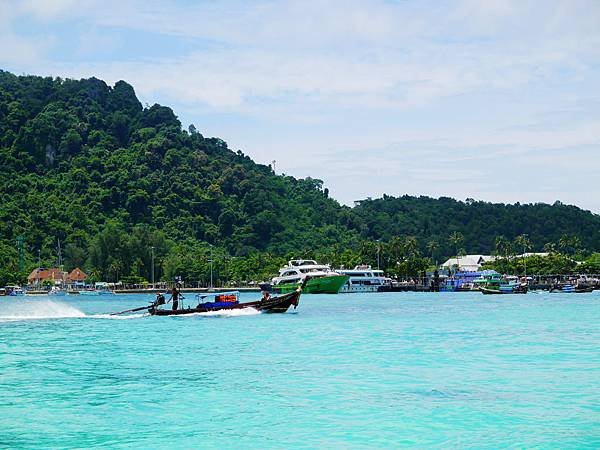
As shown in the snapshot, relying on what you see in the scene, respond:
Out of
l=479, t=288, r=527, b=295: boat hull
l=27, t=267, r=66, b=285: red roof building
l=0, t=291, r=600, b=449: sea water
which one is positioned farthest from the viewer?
l=27, t=267, r=66, b=285: red roof building

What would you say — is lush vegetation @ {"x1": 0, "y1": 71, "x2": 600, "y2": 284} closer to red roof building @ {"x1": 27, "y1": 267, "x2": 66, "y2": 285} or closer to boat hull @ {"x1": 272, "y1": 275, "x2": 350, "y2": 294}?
red roof building @ {"x1": 27, "y1": 267, "x2": 66, "y2": 285}

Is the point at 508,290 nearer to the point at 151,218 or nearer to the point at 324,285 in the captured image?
the point at 324,285

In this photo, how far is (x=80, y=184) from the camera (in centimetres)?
17800

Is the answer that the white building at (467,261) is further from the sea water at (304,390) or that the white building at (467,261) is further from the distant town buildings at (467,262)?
the sea water at (304,390)

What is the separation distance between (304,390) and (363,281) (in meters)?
115

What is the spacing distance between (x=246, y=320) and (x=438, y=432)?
36.7 metres

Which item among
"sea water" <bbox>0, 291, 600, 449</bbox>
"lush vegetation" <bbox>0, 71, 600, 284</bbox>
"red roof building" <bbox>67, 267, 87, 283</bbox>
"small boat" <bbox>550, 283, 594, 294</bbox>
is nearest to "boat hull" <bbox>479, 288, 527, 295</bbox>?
"small boat" <bbox>550, 283, 594, 294</bbox>

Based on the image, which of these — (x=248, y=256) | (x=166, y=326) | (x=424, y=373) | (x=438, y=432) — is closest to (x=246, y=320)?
(x=166, y=326)

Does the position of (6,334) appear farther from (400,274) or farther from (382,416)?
(400,274)

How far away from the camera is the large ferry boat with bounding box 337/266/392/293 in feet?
442

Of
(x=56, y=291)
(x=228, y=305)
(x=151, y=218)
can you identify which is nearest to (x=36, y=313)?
(x=228, y=305)

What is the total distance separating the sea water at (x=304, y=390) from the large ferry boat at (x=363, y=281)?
9260 centimetres

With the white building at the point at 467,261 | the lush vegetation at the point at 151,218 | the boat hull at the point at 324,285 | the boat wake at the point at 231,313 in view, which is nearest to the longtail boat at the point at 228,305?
the boat wake at the point at 231,313

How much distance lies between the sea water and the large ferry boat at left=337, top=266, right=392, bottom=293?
92.6 metres
